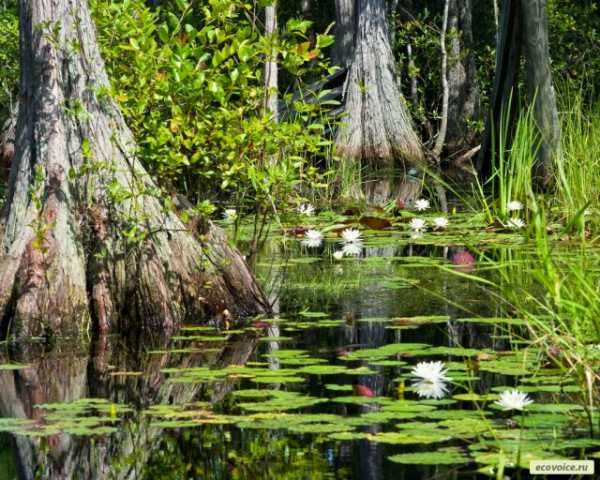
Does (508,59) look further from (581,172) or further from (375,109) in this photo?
(375,109)

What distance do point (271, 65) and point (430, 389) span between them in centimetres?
840

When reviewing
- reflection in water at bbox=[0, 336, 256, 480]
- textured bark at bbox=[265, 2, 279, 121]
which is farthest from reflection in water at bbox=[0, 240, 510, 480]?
textured bark at bbox=[265, 2, 279, 121]

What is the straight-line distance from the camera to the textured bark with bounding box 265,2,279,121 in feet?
23.7

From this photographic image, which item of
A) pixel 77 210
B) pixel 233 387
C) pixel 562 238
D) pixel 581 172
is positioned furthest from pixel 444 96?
pixel 233 387

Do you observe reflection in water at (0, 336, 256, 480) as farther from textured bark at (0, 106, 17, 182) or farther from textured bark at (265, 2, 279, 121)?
textured bark at (0, 106, 17, 182)

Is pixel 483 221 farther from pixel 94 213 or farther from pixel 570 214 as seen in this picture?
pixel 94 213

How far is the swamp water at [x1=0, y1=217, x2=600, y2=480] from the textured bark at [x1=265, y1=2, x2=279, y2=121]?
1.31m

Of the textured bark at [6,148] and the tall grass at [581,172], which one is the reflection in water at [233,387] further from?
the textured bark at [6,148]

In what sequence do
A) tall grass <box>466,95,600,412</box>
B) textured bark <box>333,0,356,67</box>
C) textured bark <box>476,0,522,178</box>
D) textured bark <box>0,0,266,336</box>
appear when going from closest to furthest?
1. tall grass <box>466,95,600,412</box>
2. textured bark <box>0,0,266,336</box>
3. textured bark <box>476,0,522,178</box>
4. textured bark <box>333,0,356,67</box>

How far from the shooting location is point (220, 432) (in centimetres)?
451

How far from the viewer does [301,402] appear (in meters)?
4.82

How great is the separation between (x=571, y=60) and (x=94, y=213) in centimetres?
1755

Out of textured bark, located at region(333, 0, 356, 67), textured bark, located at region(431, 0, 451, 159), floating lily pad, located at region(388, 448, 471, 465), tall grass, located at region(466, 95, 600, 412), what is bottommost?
floating lily pad, located at region(388, 448, 471, 465)

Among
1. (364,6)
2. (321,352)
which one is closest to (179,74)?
(321,352)
